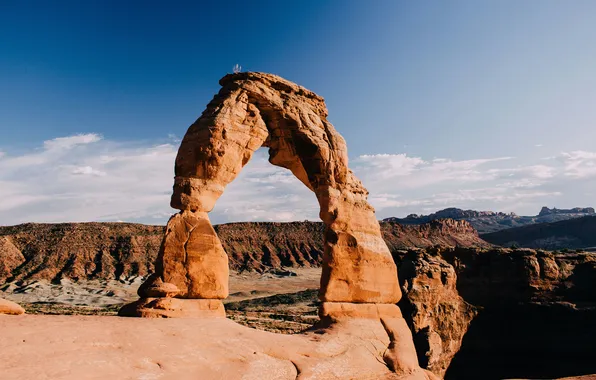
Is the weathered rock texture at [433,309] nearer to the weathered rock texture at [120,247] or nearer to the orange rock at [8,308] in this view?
the orange rock at [8,308]

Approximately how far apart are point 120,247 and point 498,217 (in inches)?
6349

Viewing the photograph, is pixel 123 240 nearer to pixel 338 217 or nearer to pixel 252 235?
pixel 252 235

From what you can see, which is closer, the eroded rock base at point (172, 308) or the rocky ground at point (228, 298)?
the eroded rock base at point (172, 308)

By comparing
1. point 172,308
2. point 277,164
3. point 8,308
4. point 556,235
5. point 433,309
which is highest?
point 277,164

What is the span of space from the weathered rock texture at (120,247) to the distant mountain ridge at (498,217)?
86976mm

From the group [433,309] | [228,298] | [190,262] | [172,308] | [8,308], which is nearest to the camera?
[8,308]

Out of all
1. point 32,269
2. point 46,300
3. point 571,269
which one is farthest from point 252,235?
point 571,269

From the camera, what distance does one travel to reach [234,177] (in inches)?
371

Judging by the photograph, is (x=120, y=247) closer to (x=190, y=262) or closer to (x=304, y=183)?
(x=304, y=183)

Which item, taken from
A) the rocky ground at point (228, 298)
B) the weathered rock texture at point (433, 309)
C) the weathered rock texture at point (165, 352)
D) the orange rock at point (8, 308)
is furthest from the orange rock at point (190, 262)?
the rocky ground at point (228, 298)

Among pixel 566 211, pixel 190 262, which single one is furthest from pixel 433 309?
pixel 566 211

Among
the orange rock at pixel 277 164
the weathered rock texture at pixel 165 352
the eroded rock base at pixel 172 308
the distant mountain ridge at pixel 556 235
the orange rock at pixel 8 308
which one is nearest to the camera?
the weathered rock texture at pixel 165 352

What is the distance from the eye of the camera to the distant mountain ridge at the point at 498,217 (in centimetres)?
16350

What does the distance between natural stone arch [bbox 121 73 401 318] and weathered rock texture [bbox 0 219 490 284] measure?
1794 inches
